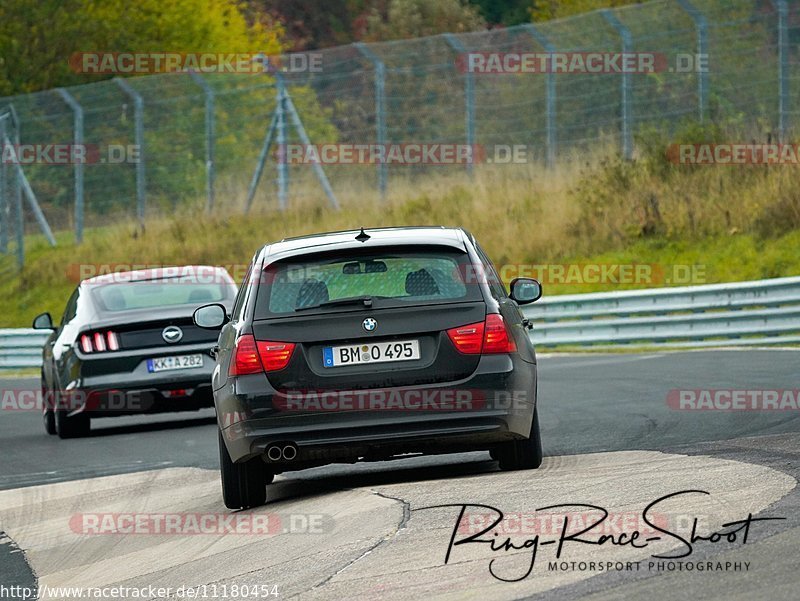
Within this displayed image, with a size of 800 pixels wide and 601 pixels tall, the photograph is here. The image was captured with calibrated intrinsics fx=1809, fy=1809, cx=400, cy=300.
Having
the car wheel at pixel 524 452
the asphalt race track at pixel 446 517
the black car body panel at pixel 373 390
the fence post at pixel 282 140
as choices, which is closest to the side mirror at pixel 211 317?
the asphalt race track at pixel 446 517

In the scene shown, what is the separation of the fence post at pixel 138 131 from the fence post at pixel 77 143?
102cm

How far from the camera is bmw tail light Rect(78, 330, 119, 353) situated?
16.3 m

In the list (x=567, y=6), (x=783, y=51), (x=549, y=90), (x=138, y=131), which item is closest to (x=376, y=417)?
(x=783, y=51)

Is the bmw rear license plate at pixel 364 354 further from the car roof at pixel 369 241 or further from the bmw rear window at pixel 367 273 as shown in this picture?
the car roof at pixel 369 241

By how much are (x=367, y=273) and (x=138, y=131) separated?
28483mm

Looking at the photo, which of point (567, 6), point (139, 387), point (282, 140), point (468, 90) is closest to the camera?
point (139, 387)

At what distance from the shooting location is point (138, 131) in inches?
1481

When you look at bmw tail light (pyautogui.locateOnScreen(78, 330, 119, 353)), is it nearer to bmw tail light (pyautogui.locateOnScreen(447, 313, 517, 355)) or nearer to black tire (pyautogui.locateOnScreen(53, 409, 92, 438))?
black tire (pyautogui.locateOnScreen(53, 409, 92, 438))

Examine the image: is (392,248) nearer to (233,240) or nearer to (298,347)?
(298,347)

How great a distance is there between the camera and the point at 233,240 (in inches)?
1523

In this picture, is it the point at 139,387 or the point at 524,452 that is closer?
the point at 524,452

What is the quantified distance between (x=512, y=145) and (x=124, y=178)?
992 centimetres

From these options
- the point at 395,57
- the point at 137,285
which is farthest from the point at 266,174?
the point at 137,285

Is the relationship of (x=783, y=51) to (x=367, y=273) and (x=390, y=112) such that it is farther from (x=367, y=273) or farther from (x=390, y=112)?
(x=367, y=273)
